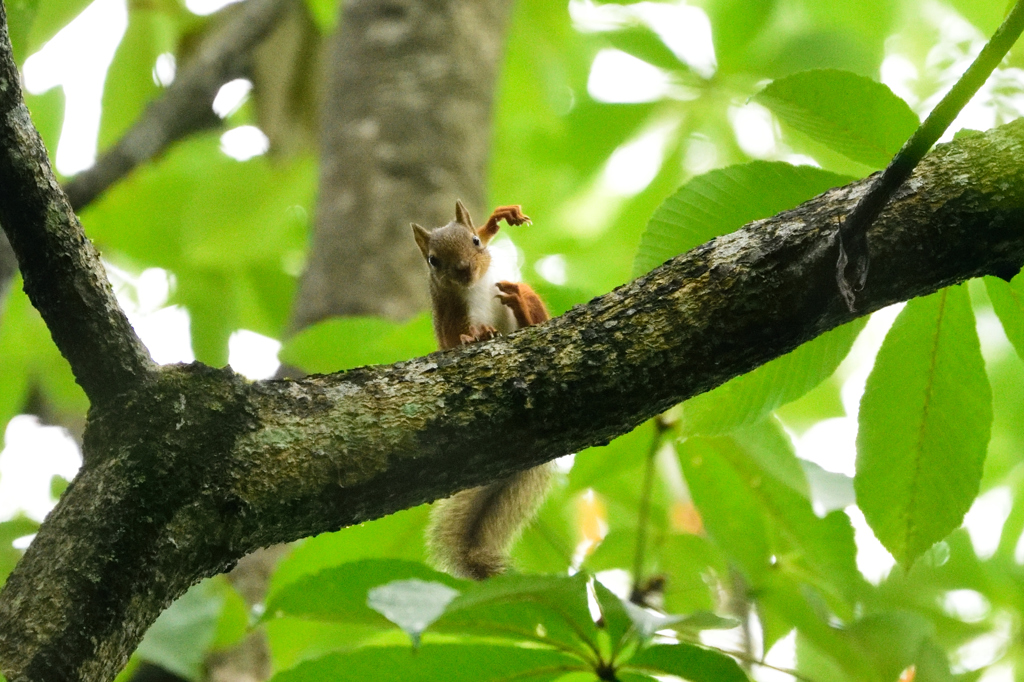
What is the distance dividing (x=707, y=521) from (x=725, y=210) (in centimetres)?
78

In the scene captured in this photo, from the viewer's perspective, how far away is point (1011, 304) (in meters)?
1.50

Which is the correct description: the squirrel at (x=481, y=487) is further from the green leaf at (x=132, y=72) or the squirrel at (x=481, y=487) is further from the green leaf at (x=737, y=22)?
the green leaf at (x=132, y=72)

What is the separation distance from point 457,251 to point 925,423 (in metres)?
1.28

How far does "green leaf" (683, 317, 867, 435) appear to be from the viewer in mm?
1542

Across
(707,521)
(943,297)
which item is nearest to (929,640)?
(707,521)

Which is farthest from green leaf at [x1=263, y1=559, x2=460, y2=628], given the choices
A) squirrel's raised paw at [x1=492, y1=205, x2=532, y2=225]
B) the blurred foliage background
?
squirrel's raised paw at [x1=492, y1=205, x2=532, y2=225]

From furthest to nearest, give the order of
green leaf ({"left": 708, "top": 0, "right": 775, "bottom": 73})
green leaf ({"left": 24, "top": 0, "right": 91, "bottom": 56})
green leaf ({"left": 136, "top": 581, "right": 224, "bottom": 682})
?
green leaf ({"left": 708, "top": 0, "right": 775, "bottom": 73}) → green leaf ({"left": 24, "top": 0, "right": 91, "bottom": 56}) → green leaf ({"left": 136, "top": 581, "right": 224, "bottom": 682})

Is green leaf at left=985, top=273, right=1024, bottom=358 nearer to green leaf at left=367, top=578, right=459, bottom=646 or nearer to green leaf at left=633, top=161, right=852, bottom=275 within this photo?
green leaf at left=633, top=161, right=852, bottom=275

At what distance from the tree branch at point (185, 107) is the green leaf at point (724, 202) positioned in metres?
1.83

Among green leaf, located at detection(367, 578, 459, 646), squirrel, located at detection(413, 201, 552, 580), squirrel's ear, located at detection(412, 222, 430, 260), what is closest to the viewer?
green leaf, located at detection(367, 578, 459, 646)

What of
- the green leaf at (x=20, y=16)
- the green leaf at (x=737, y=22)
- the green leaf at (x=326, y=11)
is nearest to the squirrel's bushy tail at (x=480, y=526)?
the green leaf at (x=20, y=16)

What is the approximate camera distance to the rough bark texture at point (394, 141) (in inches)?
131

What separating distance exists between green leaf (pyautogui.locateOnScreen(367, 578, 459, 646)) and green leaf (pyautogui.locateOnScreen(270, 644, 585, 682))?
1.04 feet

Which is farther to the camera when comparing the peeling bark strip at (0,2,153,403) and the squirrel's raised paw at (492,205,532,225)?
the squirrel's raised paw at (492,205,532,225)
